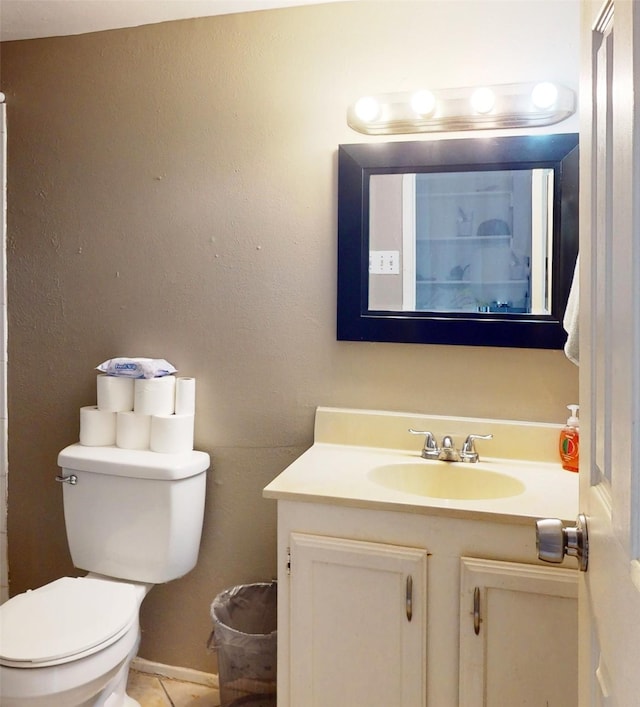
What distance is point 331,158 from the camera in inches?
75.0

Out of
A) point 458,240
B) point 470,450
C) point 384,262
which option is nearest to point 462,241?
point 458,240

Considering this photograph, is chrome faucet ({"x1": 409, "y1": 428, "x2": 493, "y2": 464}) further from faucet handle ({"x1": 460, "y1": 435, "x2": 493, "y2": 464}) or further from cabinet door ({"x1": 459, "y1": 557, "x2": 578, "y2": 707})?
cabinet door ({"x1": 459, "y1": 557, "x2": 578, "y2": 707})

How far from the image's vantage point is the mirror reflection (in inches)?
68.6

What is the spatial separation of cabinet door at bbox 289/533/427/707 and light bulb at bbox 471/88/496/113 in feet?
3.82

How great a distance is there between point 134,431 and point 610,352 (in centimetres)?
163

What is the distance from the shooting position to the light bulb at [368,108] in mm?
1811

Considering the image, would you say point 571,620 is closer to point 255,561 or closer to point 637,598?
point 637,598

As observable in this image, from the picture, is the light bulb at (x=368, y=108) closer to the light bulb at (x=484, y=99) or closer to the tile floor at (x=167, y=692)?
the light bulb at (x=484, y=99)

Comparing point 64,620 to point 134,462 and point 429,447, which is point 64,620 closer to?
point 134,462

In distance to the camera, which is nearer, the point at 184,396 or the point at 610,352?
the point at 610,352

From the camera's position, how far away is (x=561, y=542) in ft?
2.83

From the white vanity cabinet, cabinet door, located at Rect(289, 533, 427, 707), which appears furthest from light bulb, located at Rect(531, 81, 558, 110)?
cabinet door, located at Rect(289, 533, 427, 707)

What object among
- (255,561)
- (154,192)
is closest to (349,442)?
(255,561)

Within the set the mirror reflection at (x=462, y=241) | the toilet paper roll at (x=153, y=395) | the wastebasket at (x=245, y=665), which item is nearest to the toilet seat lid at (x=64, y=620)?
the wastebasket at (x=245, y=665)
